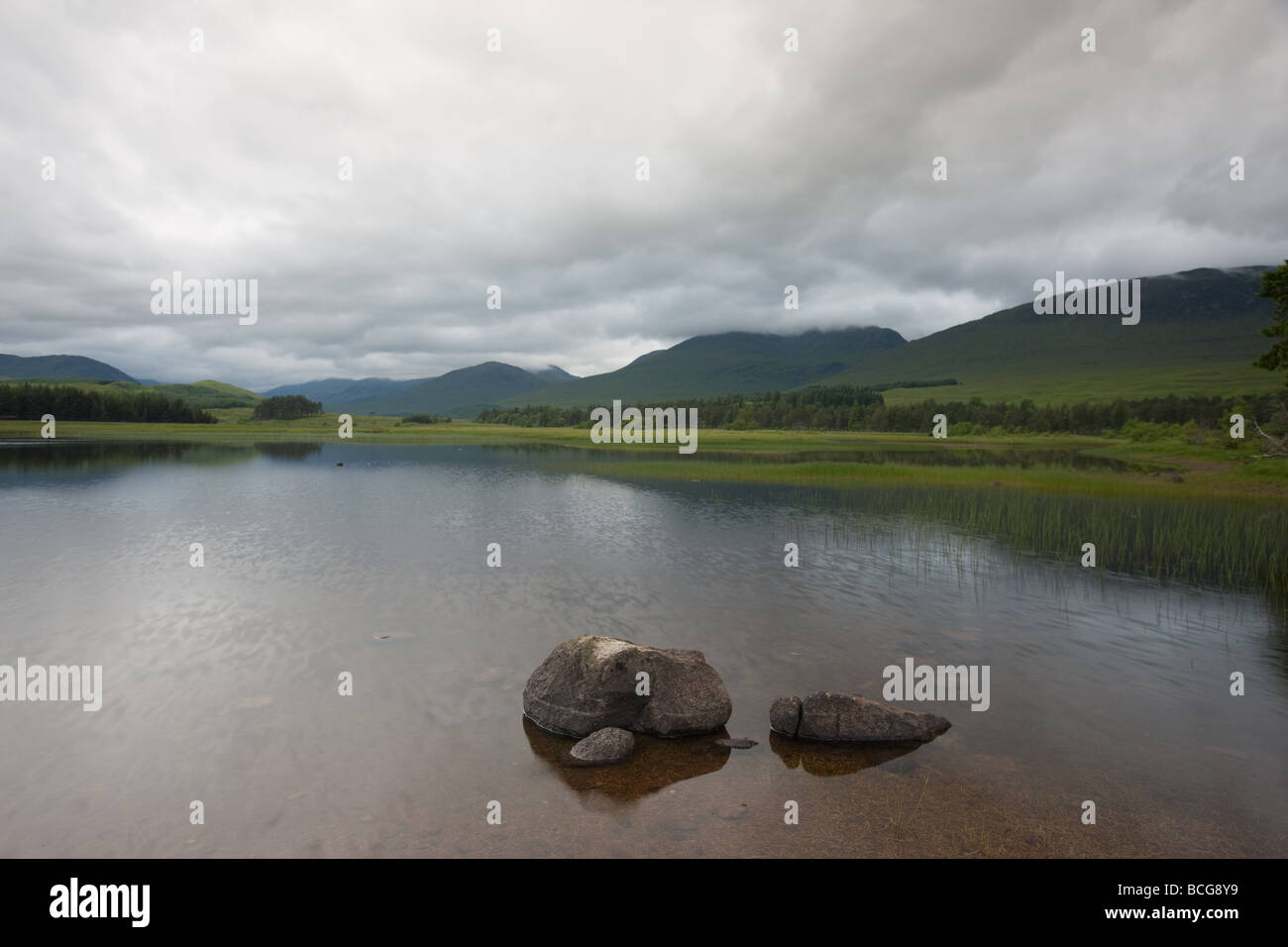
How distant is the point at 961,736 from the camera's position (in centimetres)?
1406

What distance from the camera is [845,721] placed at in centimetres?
1363

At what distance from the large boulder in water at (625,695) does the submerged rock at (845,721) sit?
52.4 inches

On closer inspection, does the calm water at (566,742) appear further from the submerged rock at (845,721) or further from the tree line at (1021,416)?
the tree line at (1021,416)

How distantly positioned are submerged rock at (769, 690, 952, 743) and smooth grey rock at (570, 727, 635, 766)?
129 inches

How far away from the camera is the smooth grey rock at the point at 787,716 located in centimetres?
1380

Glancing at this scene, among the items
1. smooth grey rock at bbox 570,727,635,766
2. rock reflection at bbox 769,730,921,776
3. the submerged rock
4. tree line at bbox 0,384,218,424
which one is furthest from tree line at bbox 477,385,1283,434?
tree line at bbox 0,384,218,424

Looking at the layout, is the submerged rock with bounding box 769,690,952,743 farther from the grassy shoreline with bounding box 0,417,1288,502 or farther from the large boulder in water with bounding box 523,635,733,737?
the grassy shoreline with bounding box 0,417,1288,502

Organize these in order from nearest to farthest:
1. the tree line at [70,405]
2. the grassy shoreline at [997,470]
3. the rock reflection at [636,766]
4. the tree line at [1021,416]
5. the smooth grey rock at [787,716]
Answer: the rock reflection at [636,766]
the smooth grey rock at [787,716]
the grassy shoreline at [997,470]
the tree line at [1021,416]
the tree line at [70,405]

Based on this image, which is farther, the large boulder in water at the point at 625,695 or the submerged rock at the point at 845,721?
Answer: the large boulder in water at the point at 625,695

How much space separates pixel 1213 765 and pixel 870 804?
23.8 ft

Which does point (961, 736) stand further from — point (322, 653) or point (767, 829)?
point (322, 653)

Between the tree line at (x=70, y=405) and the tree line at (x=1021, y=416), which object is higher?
the tree line at (x=70, y=405)

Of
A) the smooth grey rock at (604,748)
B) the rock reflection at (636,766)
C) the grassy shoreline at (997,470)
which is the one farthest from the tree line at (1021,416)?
the smooth grey rock at (604,748)
